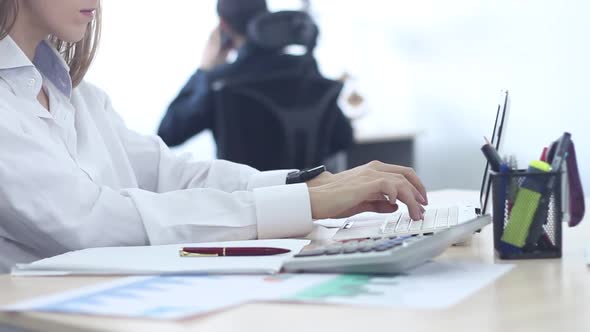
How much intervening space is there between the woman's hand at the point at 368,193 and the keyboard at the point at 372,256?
25 cm

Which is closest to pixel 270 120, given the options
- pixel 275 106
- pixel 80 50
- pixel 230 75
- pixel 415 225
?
pixel 275 106

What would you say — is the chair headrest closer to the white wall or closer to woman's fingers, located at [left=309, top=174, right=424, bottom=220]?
the white wall

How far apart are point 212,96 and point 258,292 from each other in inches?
86.3

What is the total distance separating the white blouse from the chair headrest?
1.44 metres

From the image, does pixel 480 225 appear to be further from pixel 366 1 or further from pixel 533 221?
pixel 366 1

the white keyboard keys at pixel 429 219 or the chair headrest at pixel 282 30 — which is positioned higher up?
the chair headrest at pixel 282 30

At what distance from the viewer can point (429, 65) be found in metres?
4.50

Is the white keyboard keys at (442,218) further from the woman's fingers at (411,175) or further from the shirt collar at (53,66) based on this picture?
the shirt collar at (53,66)

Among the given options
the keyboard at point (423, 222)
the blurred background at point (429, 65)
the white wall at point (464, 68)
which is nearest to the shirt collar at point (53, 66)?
the keyboard at point (423, 222)

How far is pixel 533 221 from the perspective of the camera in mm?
1005

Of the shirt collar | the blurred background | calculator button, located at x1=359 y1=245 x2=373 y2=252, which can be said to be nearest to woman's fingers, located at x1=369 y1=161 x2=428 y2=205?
calculator button, located at x1=359 y1=245 x2=373 y2=252

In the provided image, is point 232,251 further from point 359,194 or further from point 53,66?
point 53,66

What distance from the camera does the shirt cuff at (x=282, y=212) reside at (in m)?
Answer: 1.22

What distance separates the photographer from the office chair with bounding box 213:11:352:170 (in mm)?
2881
